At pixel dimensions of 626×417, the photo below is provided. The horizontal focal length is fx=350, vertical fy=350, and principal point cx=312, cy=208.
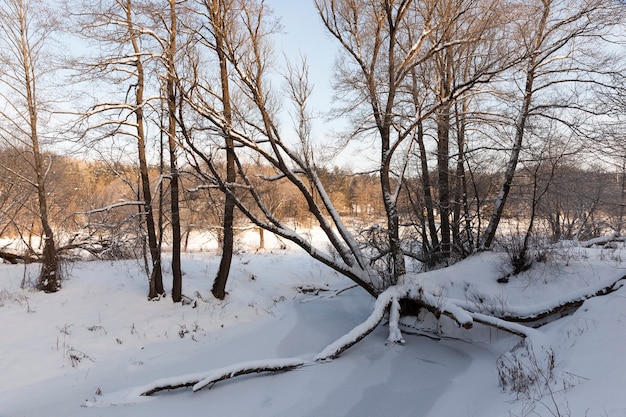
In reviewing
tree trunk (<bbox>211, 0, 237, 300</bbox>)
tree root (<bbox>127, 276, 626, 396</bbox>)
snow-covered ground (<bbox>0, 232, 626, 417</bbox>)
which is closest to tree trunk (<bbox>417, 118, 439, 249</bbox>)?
snow-covered ground (<bbox>0, 232, 626, 417</bbox>)

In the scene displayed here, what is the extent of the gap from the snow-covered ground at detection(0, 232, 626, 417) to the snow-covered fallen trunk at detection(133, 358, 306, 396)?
119 millimetres

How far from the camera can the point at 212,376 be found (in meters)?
5.43

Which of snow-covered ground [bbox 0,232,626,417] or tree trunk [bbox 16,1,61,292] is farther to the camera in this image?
tree trunk [bbox 16,1,61,292]

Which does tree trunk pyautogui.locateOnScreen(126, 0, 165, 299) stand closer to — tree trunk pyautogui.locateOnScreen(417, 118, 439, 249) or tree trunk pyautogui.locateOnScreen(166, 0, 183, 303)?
tree trunk pyautogui.locateOnScreen(166, 0, 183, 303)

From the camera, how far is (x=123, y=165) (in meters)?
8.95

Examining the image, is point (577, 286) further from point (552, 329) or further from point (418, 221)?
point (418, 221)

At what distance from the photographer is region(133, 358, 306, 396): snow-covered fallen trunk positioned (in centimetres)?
526

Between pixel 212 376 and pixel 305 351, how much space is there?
7.25ft

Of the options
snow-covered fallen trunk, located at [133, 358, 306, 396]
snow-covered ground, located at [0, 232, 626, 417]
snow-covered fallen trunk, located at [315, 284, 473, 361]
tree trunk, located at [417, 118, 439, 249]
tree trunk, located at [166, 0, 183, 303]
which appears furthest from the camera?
tree trunk, located at [417, 118, 439, 249]

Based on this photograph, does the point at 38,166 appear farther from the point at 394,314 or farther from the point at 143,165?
the point at 394,314

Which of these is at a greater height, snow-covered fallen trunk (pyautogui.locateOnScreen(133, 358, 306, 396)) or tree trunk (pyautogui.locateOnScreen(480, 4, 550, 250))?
tree trunk (pyautogui.locateOnScreen(480, 4, 550, 250))

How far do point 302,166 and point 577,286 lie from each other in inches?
247

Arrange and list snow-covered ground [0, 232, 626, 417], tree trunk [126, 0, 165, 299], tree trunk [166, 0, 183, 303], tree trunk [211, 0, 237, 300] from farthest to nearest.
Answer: tree trunk [126, 0, 165, 299]
tree trunk [166, 0, 183, 303]
tree trunk [211, 0, 237, 300]
snow-covered ground [0, 232, 626, 417]

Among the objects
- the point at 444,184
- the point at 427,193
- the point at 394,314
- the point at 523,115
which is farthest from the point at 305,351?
the point at 523,115
